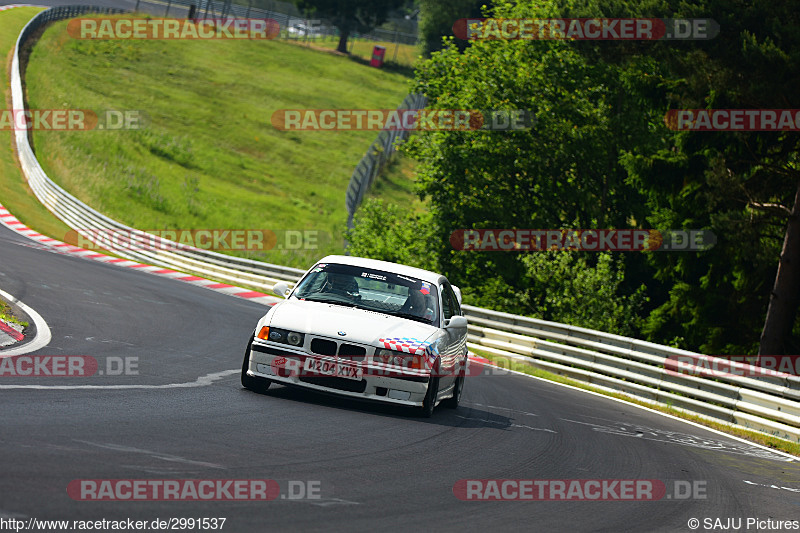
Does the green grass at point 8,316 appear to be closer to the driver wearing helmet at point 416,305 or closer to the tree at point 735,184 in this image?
the driver wearing helmet at point 416,305

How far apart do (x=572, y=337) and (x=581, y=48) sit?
818cm

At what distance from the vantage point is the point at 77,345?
38.1ft

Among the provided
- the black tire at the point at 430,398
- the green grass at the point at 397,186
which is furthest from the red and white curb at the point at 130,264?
the green grass at the point at 397,186

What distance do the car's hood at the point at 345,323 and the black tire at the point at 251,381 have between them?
0.46 m

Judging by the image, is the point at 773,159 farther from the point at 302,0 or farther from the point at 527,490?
the point at 302,0

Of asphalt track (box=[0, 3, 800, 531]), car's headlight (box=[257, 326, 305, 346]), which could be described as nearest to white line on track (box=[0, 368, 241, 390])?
asphalt track (box=[0, 3, 800, 531])

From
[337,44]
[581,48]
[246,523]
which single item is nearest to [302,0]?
[337,44]

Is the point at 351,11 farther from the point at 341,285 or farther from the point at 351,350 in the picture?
the point at 351,350

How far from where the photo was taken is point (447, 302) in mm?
11406

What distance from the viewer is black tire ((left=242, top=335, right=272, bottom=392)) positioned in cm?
981

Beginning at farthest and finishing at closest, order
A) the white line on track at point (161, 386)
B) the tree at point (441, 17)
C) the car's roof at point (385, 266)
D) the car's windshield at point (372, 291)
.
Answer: the tree at point (441, 17), the car's roof at point (385, 266), the car's windshield at point (372, 291), the white line on track at point (161, 386)

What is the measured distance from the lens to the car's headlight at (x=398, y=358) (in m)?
9.49

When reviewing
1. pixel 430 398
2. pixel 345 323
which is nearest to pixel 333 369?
pixel 345 323

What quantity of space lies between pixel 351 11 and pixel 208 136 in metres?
31.3
